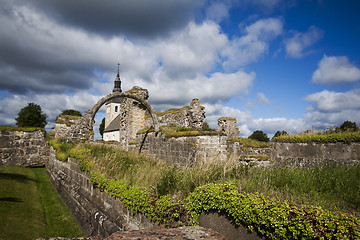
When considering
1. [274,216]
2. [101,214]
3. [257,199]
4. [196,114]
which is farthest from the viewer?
[196,114]

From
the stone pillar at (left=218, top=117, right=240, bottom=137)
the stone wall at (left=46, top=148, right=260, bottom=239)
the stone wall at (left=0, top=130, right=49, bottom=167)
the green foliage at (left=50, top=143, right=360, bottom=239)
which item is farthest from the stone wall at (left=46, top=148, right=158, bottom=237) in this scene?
the stone pillar at (left=218, top=117, right=240, bottom=137)

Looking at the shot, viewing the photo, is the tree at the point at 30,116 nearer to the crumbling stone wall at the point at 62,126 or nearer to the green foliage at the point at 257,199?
the crumbling stone wall at the point at 62,126

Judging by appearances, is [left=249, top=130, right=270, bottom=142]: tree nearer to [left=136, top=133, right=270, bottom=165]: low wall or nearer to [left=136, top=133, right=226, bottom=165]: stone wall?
[left=136, top=133, right=270, bottom=165]: low wall

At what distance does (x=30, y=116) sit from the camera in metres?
34.9

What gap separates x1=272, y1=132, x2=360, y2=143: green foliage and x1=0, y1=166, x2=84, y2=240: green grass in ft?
25.1

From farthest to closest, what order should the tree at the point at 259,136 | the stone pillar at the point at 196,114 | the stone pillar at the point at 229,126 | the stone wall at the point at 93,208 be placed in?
the tree at the point at 259,136 < the stone pillar at the point at 229,126 < the stone pillar at the point at 196,114 < the stone wall at the point at 93,208

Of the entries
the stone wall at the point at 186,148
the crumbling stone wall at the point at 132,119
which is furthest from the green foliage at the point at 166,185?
the crumbling stone wall at the point at 132,119

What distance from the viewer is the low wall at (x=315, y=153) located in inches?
227

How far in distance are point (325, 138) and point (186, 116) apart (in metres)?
8.54

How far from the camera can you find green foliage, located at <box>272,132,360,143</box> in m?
5.77

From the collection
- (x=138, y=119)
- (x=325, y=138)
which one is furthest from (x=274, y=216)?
(x=138, y=119)

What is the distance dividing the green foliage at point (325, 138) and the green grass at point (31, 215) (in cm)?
766

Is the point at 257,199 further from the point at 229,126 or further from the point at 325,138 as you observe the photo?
the point at 229,126

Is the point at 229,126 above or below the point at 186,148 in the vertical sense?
above
